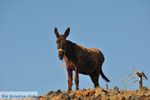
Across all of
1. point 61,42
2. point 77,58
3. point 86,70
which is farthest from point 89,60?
point 61,42

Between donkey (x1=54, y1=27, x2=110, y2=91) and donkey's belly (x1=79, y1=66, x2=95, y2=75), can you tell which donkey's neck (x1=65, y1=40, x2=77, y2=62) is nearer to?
donkey (x1=54, y1=27, x2=110, y2=91)

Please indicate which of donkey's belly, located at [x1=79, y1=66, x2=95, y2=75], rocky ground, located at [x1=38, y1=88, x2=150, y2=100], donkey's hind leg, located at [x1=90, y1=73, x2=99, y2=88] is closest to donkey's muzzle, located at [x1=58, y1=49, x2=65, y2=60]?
donkey's belly, located at [x1=79, y1=66, x2=95, y2=75]

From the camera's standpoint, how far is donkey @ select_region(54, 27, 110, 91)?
2311 cm

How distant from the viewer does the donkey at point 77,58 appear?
2311 cm

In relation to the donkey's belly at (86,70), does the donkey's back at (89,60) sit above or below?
above

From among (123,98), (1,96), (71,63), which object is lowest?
(123,98)

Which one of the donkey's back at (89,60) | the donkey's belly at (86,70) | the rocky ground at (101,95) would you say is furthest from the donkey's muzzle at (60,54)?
the rocky ground at (101,95)

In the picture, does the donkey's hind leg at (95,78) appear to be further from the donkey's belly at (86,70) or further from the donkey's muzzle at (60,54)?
the donkey's muzzle at (60,54)

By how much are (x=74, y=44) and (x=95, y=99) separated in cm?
568

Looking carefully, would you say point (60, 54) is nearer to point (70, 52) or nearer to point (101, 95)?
point (70, 52)

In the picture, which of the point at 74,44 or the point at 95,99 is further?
the point at 74,44

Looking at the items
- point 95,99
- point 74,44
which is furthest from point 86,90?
point 74,44

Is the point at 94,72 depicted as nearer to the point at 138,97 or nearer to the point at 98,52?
the point at 98,52

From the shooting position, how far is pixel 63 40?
23.0m
